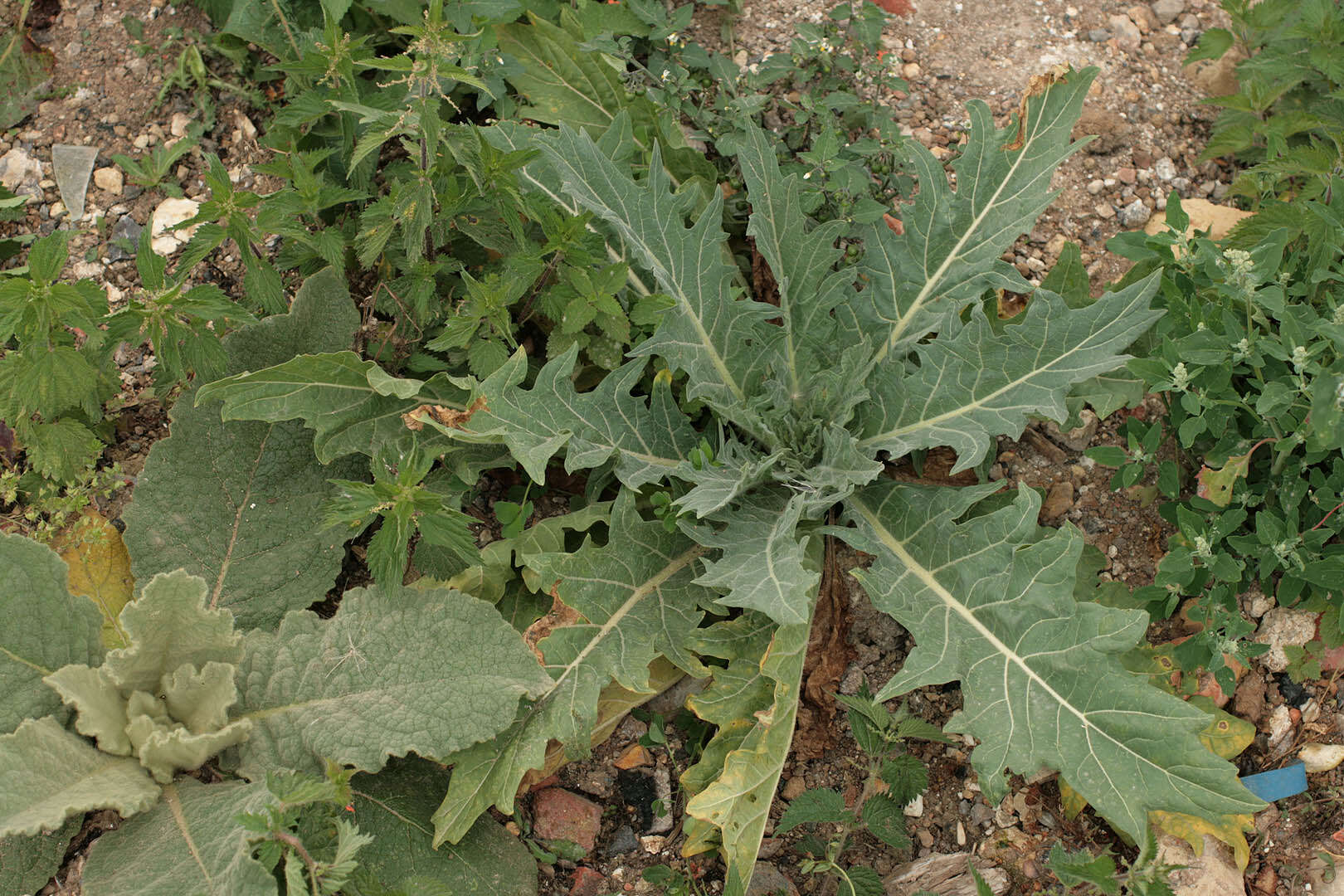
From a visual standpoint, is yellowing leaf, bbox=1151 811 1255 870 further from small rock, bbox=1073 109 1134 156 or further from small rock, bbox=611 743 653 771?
small rock, bbox=1073 109 1134 156

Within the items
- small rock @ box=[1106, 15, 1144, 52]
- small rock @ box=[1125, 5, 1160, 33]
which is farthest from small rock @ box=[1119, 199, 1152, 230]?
small rock @ box=[1125, 5, 1160, 33]

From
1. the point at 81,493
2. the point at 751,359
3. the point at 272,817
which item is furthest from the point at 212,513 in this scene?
the point at 751,359

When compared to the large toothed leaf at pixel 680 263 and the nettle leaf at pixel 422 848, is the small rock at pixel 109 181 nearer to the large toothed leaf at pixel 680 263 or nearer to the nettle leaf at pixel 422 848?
the large toothed leaf at pixel 680 263

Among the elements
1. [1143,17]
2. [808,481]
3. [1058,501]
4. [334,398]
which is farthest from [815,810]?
[1143,17]

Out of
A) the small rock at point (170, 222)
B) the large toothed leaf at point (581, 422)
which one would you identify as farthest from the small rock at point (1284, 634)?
the small rock at point (170, 222)

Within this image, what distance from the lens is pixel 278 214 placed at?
2764mm

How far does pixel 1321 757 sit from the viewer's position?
2.72m

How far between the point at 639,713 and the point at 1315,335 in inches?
79.9

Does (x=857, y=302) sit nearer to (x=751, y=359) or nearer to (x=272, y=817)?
(x=751, y=359)

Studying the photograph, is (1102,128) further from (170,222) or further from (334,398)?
(170,222)

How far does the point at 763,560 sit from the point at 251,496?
1391mm

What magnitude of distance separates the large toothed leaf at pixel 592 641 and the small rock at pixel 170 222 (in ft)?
5.25

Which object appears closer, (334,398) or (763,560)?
(763,560)

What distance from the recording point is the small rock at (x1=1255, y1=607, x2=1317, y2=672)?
2836mm
